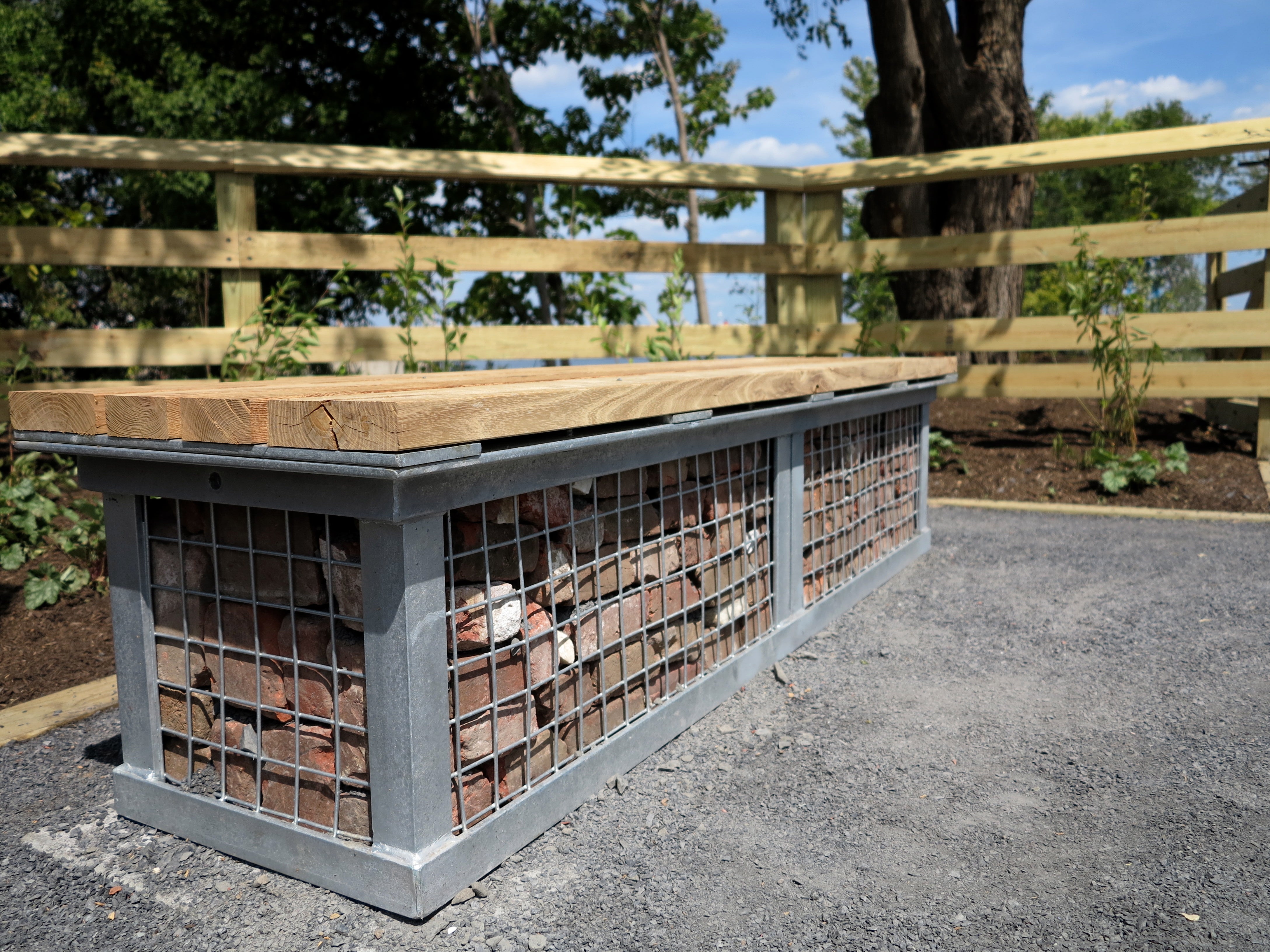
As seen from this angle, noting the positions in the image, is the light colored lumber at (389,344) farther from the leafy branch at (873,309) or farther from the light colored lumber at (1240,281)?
the light colored lumber at (1240,281)

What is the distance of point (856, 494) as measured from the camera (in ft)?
11.1

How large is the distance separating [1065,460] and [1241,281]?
7.03ft

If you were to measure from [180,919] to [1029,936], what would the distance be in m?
1.43

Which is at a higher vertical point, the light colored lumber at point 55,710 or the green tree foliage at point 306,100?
the green tree foliage at point 306,100

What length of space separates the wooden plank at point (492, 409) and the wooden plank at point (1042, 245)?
395cm

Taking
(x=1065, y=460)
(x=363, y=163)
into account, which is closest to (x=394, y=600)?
(x=363, y=163)

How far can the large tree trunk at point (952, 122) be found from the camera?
750 centimetres

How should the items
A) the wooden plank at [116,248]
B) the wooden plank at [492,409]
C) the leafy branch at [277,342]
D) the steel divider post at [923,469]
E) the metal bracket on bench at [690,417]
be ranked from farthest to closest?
1. the wooden plank at [116,248]
2. the steel divider post at [923,469]
3. the leafy branch at [277,342]
4. the metal bracket on bench at [690,417]
5. the wooden plank at [492,409]

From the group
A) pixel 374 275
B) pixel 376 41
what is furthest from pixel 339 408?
pixel 376 41

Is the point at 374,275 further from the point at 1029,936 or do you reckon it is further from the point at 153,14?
the point at 1029,936

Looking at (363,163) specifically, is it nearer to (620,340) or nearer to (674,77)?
(620,340)

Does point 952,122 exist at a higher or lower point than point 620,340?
higher

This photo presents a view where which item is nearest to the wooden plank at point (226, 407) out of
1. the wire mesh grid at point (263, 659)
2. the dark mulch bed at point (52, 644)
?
the wire mesh grid at point (263, 659)

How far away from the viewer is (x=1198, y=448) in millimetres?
5816
